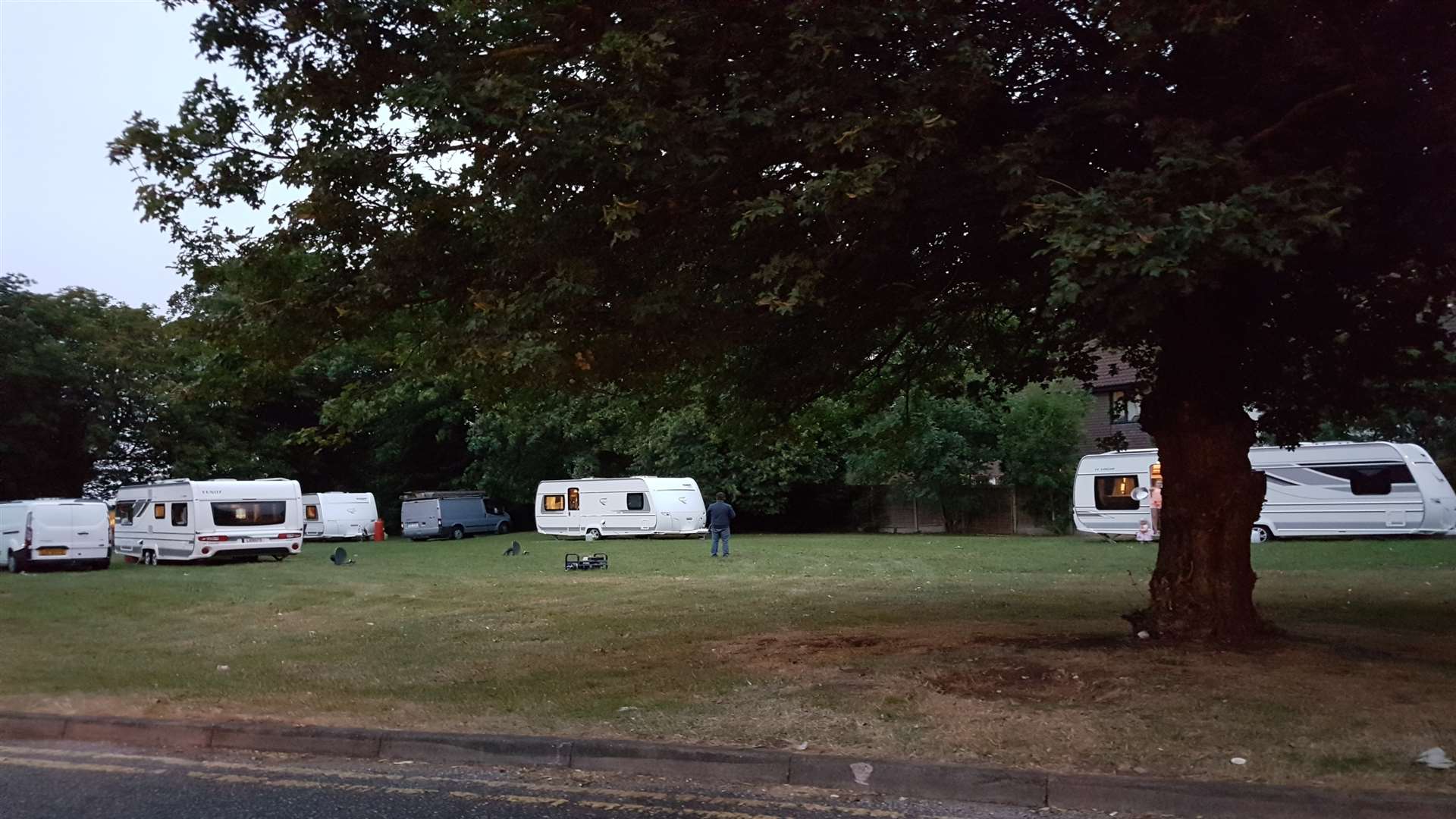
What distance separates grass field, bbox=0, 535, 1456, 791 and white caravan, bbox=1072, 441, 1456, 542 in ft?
28.7

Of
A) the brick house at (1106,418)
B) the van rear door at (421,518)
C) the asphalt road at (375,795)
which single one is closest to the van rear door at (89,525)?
the van rear door at (421,518)

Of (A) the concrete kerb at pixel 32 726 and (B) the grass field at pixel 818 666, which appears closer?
(B) the grass field at pixel 818 666

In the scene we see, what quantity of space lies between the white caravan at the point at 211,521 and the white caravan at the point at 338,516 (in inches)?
534

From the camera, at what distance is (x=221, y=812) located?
670 centimetres

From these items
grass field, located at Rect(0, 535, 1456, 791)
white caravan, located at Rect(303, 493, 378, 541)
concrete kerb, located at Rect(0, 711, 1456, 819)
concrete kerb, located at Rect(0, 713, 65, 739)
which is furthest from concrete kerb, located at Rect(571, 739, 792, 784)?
white caravan, located at Rect(303, 493, 378, 541)

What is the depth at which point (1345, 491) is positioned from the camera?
30.2 meters

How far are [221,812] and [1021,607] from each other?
1041 centimetres

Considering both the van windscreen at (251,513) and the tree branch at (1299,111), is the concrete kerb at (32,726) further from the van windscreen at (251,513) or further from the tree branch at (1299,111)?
the van windscreen at (251,513)

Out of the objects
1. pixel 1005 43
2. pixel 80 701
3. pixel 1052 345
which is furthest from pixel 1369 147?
pixel 80 701

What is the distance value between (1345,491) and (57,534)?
3151cm

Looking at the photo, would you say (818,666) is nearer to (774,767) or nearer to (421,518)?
(774,767)

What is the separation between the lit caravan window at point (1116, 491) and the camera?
1291 inches

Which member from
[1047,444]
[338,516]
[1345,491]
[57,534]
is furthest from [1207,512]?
[338,516]

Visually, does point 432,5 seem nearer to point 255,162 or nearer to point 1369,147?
point 255,162
